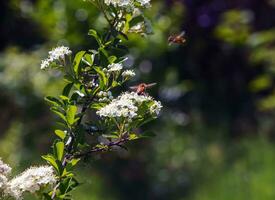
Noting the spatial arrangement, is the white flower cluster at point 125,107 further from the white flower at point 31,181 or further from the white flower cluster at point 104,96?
the white flower at point 31,181

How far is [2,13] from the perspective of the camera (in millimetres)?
6191

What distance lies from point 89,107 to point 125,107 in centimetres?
13

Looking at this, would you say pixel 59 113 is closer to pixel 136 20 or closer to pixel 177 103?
pixel 136 20

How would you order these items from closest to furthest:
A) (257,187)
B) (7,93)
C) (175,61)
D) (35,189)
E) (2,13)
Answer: (35,189)
(257,187)
(7,93)
(175,61)
(2,13)

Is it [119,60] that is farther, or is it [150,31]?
[150,31]

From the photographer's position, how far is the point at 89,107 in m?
1.30

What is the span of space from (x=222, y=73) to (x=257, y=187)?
1.82m

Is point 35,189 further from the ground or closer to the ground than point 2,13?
closer to the ground

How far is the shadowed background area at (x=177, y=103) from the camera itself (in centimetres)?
436

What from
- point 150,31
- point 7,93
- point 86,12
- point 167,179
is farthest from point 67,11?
point 150,31

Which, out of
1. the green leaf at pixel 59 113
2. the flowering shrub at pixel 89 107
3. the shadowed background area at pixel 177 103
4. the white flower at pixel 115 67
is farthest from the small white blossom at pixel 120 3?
the shadowed background area at pixel 177 103

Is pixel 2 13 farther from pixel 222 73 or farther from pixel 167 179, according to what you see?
pixel 167 179

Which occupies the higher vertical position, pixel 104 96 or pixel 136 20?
pixel 136 20

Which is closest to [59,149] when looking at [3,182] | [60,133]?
[60,133]
